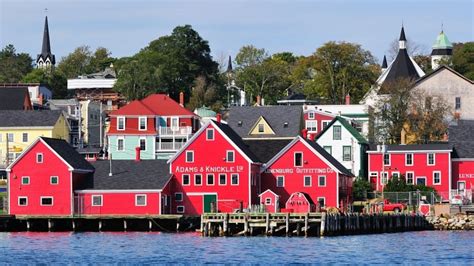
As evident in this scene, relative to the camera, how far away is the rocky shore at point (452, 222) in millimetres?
100812

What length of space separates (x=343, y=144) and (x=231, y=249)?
42.3 metres

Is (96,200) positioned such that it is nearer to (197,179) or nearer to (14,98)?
(197,179)

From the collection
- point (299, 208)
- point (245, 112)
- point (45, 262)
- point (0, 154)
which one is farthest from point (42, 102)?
point (45, 262)

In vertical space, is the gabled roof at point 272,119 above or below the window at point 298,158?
above

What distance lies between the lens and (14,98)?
145500 mm

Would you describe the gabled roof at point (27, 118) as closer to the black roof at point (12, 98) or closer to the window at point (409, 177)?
the black roof at point (12, 98)

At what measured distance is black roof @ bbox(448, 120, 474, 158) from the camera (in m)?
116

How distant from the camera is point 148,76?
15100 centimetres

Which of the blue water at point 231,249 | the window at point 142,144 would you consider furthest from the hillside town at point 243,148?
the blue water at point 231,249

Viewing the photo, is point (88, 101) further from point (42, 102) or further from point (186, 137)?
point (186, 137)

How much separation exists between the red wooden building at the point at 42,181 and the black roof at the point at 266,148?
1371cm

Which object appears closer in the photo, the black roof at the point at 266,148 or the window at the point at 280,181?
the window at the point at 280,181

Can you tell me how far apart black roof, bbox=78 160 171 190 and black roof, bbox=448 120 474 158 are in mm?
25960

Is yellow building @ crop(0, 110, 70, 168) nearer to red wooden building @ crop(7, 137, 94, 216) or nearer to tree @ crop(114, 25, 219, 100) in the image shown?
tree @ crop(114, 25, 219, 100)
